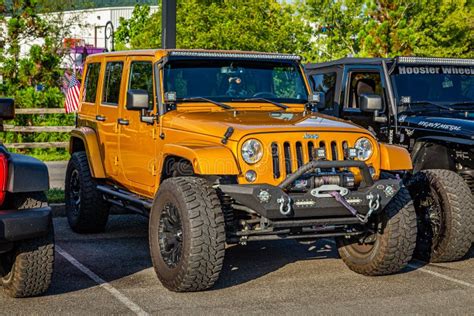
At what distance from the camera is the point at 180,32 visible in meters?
28.2

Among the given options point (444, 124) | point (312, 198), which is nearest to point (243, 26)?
point (444, 124)

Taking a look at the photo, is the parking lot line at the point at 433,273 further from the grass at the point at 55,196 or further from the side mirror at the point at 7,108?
the grass at the point at 55,196

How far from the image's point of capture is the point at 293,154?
6.63m

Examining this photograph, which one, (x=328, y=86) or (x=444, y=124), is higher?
(x=328, y=86)

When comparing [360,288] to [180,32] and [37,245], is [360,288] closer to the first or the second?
[37,245]

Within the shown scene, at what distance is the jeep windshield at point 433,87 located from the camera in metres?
9.53

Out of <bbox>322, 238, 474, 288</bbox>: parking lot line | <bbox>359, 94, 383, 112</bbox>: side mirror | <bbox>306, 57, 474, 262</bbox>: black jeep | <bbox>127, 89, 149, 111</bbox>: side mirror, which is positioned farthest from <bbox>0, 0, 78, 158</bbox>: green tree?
<bbox>322, 238, 474, 288</bbox>: parking lot line

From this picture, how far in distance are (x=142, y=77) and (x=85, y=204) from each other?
1.70 m

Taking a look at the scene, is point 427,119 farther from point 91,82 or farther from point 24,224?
point 24,224

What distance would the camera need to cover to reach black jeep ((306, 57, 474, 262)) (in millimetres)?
7734

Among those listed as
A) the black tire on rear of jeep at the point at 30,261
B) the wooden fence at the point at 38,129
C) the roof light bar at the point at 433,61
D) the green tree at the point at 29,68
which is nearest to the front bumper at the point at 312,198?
the black tire on rear of jeep at the point at 30,261

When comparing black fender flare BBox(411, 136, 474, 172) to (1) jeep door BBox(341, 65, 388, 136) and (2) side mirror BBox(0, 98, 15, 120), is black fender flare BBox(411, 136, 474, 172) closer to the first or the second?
(1) jeep door BBox(341, 65, 388, 136)

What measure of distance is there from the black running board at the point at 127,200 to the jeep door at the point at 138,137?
0.12 metres

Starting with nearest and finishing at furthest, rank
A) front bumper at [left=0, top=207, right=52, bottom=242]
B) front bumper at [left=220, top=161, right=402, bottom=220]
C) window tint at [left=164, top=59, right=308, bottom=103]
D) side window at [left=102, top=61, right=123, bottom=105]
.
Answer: front bumper at [left=0, top=207, right=52, bottom=242] < front bumper at [left=220, top=161, right=402, bottom=220] < window tint at [left=164, top=59, right=308, bottom=103] < side window at [left=102, top=61, right=123, bottom=105]
